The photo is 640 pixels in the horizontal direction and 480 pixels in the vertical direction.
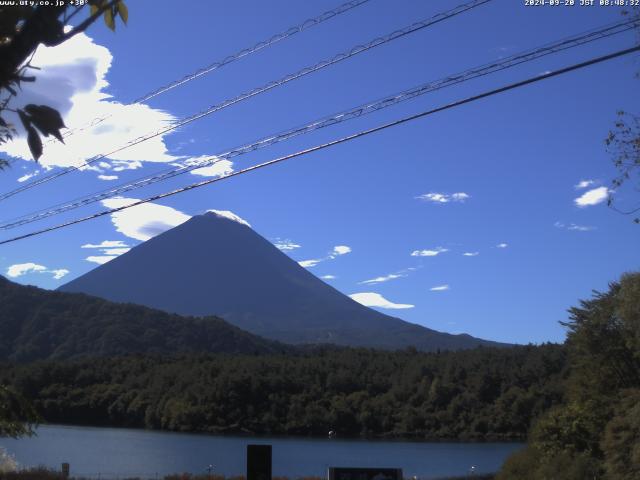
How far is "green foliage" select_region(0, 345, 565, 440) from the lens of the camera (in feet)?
238

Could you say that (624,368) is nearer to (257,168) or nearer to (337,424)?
(257,168)

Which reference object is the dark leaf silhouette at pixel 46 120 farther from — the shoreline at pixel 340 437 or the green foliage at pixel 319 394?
the green foliage at pixel 319 394

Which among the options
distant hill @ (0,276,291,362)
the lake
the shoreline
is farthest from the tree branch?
distant hill @ (0,276,291,362)

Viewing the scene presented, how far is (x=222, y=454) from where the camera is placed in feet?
167

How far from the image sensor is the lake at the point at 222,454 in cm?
4041

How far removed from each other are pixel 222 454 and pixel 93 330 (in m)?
78.8

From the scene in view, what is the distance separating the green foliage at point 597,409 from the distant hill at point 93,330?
96.9 metres

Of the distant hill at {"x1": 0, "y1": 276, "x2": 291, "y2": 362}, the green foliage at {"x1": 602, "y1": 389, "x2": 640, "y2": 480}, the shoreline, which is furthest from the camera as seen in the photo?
the distant hill at {"x1": 0, "y1": 276, "x2": 291, "y2": 362}

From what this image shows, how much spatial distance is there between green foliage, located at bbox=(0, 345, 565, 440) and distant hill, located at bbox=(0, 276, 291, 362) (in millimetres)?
30903

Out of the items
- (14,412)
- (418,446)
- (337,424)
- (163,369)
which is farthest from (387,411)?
(14,412)

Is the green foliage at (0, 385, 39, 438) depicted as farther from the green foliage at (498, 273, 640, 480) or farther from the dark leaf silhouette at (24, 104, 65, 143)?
the green foliage at (498, 273, 640, 480)

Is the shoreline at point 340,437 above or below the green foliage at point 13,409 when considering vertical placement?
below

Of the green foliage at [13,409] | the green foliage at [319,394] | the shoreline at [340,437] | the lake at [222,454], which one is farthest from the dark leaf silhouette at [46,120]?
the green foliage at [319,394]

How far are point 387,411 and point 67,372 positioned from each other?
35.1 meters
